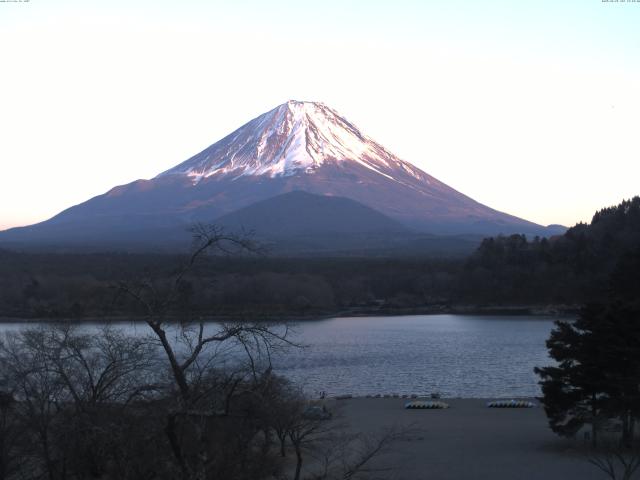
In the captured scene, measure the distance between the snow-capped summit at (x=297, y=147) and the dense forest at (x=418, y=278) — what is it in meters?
61.1

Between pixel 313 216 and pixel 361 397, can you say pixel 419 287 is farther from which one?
pixel 313 216

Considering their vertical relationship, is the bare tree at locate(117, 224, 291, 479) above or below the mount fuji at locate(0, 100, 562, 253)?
below

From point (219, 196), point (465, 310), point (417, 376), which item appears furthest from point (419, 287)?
point (219, 196)

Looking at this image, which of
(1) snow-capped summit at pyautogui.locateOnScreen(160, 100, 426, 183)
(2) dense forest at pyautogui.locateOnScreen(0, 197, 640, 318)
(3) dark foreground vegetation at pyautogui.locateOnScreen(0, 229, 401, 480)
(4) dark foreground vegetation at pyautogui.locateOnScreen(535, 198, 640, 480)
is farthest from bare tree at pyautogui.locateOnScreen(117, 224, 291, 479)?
(1) snow-capped summit at pyautogui.locateOnScreen(160, 100, 426, 183)

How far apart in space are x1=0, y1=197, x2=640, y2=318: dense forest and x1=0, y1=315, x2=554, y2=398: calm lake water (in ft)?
25.2

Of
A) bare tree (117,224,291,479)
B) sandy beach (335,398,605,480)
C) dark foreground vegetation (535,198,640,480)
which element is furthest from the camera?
dark foreground vegetation (535,198,640,480)

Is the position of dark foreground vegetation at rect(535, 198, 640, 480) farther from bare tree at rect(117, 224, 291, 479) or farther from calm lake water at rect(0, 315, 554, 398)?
bare tree at rect(117, 224, 291, 479)

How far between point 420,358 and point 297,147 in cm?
9602

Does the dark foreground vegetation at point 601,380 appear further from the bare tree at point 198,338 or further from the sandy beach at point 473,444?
the bare tree at point 198,338

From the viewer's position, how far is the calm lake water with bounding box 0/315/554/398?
23.2m

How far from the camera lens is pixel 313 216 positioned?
110062mm

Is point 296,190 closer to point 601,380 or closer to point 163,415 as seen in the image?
point 601,380

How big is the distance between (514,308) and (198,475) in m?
47.5

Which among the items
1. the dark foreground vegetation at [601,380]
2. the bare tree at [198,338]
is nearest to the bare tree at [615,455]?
the dark foreground vegetation at [601,380]
